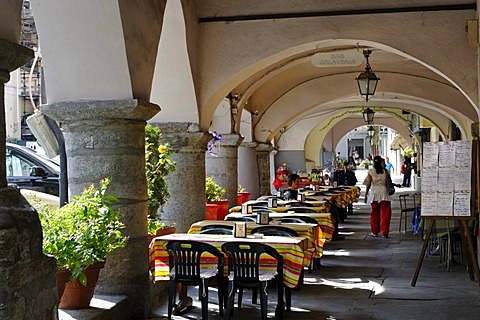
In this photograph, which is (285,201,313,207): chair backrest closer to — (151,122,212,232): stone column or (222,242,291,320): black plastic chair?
(151,122,212,232): stone column

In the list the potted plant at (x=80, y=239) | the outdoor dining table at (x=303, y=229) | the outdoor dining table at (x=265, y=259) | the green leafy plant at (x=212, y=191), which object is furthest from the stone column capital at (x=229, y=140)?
the potted plant at (x=80, y=239)

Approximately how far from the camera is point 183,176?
8078 mm

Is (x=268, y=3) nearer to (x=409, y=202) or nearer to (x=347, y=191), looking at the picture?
(x=347, y=191)

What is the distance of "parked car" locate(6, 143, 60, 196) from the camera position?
412 inches

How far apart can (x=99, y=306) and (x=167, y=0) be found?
3.27m

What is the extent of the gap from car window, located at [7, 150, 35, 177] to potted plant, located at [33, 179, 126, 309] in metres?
6.33

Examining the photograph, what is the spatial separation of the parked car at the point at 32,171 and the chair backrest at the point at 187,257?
5.17 metres

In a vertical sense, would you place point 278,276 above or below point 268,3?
below

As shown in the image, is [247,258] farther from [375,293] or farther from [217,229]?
[375,293]

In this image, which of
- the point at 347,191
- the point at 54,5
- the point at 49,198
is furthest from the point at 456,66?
the point at 347,191

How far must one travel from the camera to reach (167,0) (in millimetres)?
7090

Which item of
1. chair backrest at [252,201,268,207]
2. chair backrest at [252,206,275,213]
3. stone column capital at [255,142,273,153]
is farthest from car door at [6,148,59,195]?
stone column capital at [255,142,273,153]

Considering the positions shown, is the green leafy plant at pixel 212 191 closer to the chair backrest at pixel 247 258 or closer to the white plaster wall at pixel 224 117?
the white plaster wall at pixel 224 117

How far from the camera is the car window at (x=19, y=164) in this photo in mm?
11008
